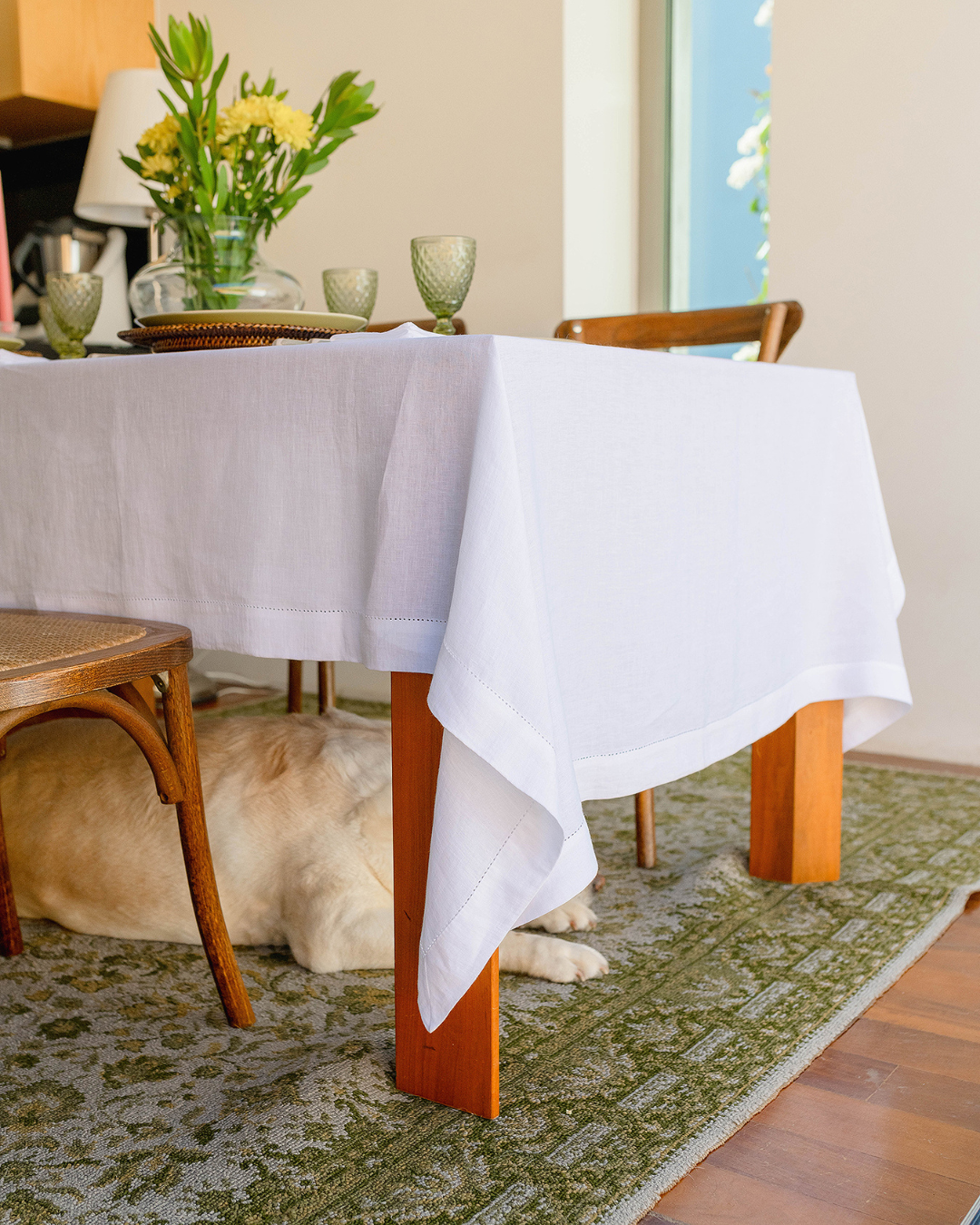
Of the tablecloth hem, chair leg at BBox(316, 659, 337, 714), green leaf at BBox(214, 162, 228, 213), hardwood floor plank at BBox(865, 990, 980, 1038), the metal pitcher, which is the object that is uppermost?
the metal pitcher

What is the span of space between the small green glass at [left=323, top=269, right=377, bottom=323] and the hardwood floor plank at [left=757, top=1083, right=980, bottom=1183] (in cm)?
111

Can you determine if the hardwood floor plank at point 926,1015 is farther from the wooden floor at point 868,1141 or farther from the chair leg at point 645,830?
the chair leg at point 645,830

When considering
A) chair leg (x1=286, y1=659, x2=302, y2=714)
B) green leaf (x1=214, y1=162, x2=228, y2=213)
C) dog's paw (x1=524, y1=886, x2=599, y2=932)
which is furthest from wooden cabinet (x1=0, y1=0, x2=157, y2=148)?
dog's paw (x1=524, y1=886, x2=599, y2=932)

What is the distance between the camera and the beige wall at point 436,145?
283 centimetres

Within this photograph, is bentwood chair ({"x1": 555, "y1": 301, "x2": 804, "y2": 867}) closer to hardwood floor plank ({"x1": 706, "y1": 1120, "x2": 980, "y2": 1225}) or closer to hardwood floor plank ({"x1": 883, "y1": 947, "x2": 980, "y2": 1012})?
hardwood floor plank ({"x1": 883, "y1": 947, "x2": 980, "y2": 1012})

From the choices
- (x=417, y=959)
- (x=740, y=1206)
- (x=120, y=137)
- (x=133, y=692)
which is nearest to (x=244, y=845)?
(x=133, y=692)

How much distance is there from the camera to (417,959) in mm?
1130

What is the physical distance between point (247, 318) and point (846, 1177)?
43.2 inches

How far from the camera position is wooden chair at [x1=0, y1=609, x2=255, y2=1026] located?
40.3 inches

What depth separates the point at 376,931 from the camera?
54.7 inches

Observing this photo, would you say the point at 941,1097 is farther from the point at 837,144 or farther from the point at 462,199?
the point at 462,199

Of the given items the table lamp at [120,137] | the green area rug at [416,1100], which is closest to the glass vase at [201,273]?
the green area rug at [416,1100]

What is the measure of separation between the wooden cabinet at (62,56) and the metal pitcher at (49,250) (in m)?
0.29

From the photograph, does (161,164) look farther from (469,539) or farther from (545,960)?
(545,960)
